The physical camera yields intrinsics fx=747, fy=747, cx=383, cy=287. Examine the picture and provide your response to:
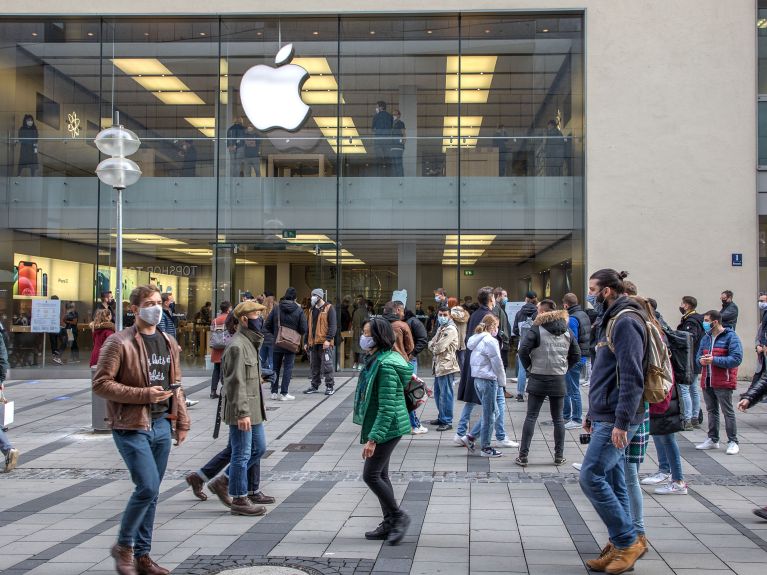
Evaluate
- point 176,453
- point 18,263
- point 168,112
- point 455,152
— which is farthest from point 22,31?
point 176,453

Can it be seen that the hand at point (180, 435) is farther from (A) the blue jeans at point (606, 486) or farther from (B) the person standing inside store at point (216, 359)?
(B) the person standing inside store at point (216, 359)

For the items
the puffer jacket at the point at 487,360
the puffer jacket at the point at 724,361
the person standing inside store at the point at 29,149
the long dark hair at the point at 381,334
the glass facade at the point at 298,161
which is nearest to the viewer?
the long dark hair at the point at 381,334

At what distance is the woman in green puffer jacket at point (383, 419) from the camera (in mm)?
5520

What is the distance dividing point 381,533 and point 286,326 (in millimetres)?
7901

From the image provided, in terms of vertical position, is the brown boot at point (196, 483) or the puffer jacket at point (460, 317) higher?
the puffer jacket at point (460, 317)

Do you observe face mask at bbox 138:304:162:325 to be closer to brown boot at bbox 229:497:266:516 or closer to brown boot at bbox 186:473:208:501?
brown boot at bbox 229:497:266:516

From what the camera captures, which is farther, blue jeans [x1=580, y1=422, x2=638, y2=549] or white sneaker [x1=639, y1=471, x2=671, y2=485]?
white sneaker [x1=639, y1=471, x2=671, y2=485]

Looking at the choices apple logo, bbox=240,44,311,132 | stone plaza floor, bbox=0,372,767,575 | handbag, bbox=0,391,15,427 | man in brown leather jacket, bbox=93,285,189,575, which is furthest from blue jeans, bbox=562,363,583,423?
apple logo, bbox=240,44,311,132

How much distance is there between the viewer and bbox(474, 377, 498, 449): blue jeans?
8578 mm

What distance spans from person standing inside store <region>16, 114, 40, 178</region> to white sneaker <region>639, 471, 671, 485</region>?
1574cm

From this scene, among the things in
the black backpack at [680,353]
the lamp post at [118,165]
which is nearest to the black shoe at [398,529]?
the black backpack at [680,353]

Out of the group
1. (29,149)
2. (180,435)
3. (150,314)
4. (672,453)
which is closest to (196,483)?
(180,435)

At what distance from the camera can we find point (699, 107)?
644 inches

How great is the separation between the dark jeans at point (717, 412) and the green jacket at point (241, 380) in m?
5.60
